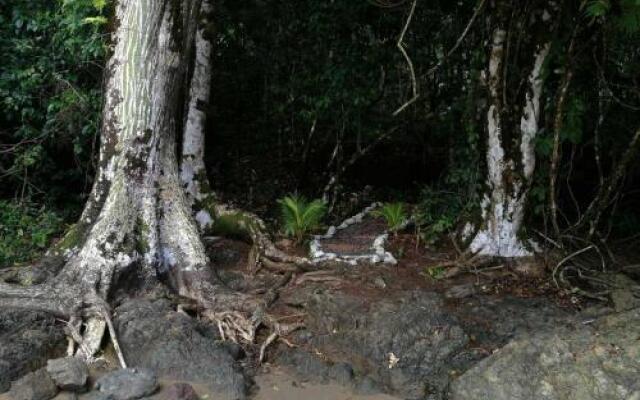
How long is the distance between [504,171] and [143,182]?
410 cm

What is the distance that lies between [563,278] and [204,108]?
5.04 m

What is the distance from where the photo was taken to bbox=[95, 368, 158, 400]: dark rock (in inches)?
207

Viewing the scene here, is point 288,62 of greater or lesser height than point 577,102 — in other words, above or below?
above

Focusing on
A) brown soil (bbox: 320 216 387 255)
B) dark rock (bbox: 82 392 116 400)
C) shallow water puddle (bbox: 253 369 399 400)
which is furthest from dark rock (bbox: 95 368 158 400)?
brown soil (bbox: 320 216 387 255)

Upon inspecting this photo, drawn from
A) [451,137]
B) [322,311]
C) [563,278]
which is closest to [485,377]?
[322,311]

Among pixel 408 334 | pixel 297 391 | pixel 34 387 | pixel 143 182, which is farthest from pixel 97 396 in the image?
pixel 408 334

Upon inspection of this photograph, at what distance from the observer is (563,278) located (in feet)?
24.3

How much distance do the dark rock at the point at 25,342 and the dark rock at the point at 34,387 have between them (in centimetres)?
15

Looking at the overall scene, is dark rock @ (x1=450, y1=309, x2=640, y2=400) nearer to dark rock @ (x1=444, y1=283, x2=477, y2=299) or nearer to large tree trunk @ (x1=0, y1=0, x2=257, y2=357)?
dark rock @ (x1=444, y1=283, x2=477, y2=299)

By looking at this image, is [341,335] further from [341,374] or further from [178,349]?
[178,349]

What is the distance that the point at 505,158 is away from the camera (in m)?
7.77

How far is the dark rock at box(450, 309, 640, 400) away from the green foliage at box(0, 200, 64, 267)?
5676mm

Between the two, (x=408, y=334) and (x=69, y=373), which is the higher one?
(x=408, y=334)

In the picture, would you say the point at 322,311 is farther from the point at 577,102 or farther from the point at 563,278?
the point at 577,102
